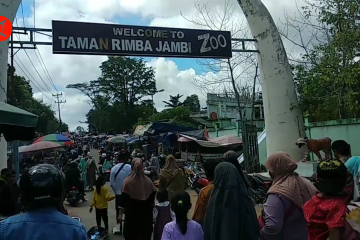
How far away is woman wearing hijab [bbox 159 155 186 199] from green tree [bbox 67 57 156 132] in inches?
1844

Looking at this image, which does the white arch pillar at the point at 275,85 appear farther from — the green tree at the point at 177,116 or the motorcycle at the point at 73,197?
the green tree at the point at 177,116

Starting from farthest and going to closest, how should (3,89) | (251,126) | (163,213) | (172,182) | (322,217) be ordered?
1. (251,126)
2. (3,89)
3. (172,182)
4. (163,213)
5. (322,217)

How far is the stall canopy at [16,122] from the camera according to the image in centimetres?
436

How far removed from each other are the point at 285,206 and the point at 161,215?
266cm

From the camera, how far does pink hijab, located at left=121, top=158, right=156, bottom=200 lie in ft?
18.2

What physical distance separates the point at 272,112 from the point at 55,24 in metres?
5.94

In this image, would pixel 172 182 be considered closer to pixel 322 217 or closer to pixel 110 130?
pixel 322 217

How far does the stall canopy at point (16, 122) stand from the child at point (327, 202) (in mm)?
3403

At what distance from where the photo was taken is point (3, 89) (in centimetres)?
819

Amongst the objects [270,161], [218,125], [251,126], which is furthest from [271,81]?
[218,125]


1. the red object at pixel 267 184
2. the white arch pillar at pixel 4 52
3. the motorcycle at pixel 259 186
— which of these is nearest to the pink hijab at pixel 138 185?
the red object at pixel 267 184

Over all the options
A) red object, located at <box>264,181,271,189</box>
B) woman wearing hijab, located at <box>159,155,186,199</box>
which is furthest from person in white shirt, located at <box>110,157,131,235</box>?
red object, located at <box>264,181,271,189</box>

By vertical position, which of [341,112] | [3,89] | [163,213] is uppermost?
[3,89]

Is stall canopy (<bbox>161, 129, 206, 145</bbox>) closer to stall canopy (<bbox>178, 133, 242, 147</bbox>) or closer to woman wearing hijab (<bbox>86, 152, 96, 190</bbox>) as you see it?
stall canopy (<bbox>178, 133, 242, 147</bbox>)
